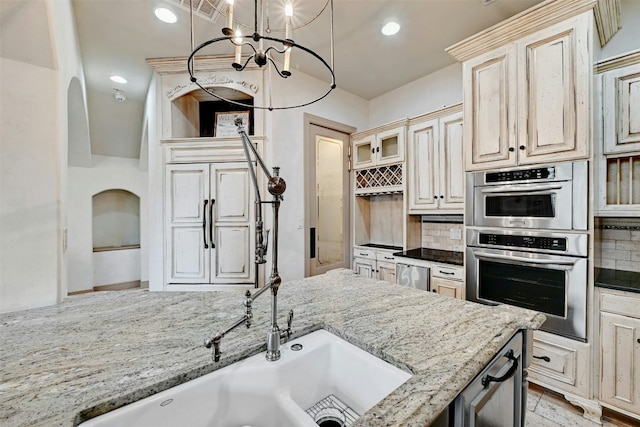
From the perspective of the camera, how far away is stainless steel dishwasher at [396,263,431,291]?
2644 mm

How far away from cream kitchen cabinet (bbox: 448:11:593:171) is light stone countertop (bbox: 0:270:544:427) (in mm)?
1363

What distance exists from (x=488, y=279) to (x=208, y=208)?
8.90ft

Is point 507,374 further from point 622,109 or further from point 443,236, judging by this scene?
point 443,236

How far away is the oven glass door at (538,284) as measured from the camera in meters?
1.76

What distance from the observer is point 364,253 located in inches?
135

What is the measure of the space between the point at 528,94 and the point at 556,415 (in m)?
2.23

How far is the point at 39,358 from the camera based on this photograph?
783 mm

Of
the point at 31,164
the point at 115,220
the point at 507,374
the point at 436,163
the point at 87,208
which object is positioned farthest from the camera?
the point at 115,220

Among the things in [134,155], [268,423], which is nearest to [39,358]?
[268,423]

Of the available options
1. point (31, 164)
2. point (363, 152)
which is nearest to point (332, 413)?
point (31, 164)

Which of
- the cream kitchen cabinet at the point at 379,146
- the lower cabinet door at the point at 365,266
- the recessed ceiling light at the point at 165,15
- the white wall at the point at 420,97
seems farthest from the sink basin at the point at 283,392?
the white wall at the point at 420,97

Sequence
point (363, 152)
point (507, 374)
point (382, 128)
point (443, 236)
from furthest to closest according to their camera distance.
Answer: point (363, 152), point (382, 128), point (443, 236), point (507, 374)

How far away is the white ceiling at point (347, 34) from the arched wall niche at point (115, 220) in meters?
3.15

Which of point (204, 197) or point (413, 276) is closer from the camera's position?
point (413, 276)
